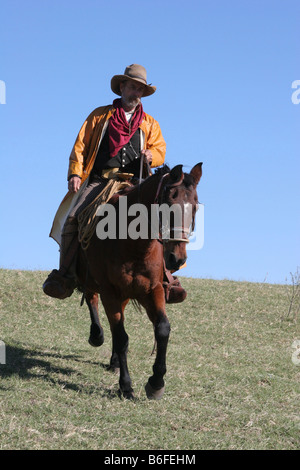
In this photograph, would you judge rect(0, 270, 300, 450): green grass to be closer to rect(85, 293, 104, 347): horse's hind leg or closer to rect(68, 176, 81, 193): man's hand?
rect(85, 293, 104, 347): horse's hind leg

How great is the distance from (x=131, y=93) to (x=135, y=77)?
244 millimetres

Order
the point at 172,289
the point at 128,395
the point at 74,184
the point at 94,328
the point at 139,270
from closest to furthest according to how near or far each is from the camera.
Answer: the point at 139,270 → the point at 128,395 → the point at 172,289 → the point at 74,184 → the point at 94,328

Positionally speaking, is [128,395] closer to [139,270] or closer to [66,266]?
[139,270]

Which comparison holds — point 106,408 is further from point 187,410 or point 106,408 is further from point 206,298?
point 206,298

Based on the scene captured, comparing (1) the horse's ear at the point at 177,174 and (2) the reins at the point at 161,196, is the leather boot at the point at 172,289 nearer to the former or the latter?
(2) the reins at the point at 161,196

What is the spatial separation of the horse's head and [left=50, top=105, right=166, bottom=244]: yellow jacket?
2.30m

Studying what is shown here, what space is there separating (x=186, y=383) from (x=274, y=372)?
7.23 feet

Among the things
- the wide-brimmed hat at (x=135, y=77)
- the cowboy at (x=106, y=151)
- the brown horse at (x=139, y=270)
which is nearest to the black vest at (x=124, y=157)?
the cowboy at (x=106, y=151)

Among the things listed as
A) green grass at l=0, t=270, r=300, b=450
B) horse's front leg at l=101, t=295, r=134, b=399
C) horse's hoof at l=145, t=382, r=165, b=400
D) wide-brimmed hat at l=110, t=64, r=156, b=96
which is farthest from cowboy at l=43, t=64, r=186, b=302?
horse's hoof at l=145, t=382, r=165, b=400

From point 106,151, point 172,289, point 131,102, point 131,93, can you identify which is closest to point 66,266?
point 172,289

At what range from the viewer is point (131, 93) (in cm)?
827

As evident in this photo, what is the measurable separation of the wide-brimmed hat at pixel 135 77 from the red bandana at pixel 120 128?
318mm

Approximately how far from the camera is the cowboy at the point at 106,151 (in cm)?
815
